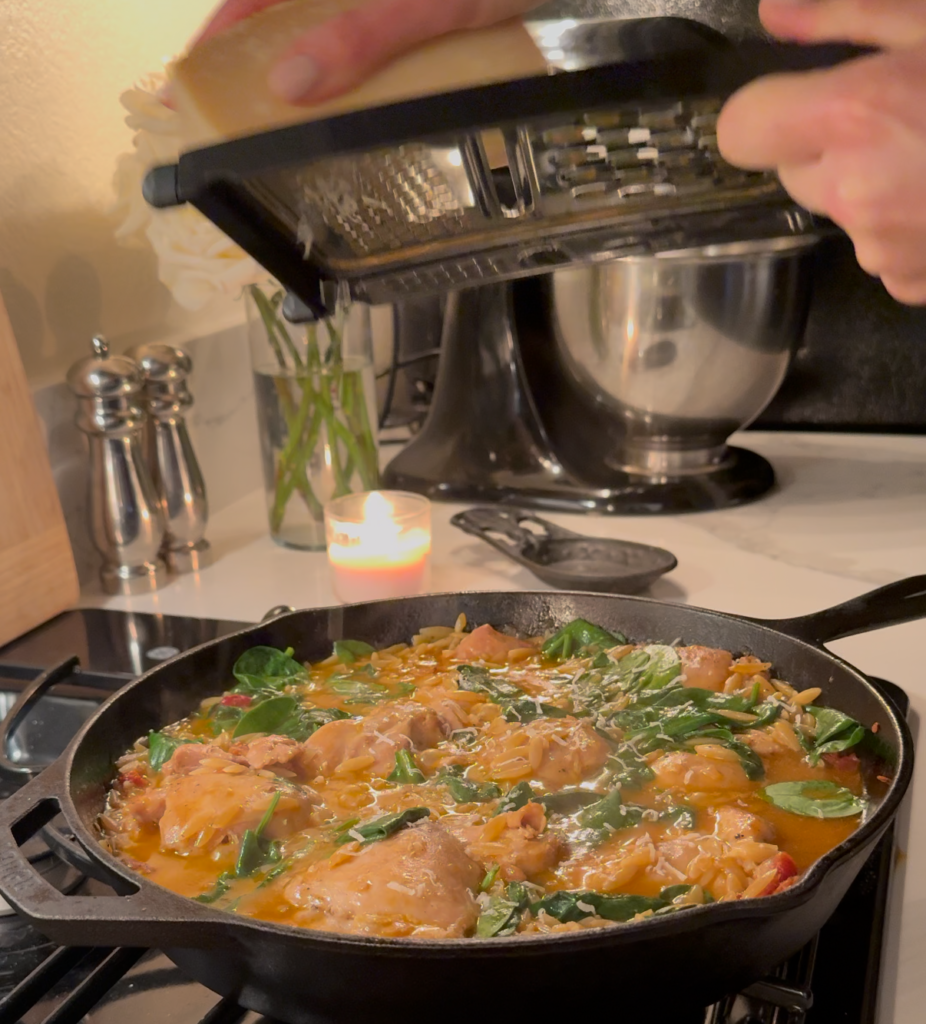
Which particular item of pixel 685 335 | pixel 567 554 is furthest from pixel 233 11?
pixel 685 335

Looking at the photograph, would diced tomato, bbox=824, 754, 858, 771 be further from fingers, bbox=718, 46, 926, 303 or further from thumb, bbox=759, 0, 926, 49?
thumb, bbox=759, 0, 926, 49

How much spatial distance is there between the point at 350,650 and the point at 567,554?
0.48 m

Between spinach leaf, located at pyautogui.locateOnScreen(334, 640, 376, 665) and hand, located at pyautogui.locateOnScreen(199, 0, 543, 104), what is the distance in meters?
0.57

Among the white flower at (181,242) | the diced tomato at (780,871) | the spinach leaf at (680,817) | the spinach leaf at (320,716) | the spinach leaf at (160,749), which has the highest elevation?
the white flower at (181,242)

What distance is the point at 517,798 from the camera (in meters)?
0.86

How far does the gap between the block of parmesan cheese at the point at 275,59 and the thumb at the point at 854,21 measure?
0.21m

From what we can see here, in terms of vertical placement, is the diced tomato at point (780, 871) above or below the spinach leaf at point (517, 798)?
above

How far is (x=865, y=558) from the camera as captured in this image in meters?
1.52

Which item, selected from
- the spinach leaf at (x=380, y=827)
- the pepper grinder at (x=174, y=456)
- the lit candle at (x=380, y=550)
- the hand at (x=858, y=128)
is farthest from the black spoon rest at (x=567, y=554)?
the hand at (x=858, y=128)

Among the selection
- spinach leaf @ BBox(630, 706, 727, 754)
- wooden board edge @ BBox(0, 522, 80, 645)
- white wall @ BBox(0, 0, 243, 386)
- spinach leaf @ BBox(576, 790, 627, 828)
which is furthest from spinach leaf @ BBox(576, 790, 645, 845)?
white wall @ BBox(0, 0, 243, 386)

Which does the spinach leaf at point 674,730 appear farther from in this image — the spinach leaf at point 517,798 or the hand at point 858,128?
the hand at point 858,128

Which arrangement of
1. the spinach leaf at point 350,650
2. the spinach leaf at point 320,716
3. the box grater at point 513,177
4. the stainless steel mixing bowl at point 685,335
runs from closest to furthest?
the box grater at point 513,177, the spinach leaf at point 320,716, the spinach leaf at point 350,650, the stainless steel mixing bowl at point 685,335

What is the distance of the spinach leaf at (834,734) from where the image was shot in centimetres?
89

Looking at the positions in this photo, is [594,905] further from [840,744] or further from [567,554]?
[567,554]
